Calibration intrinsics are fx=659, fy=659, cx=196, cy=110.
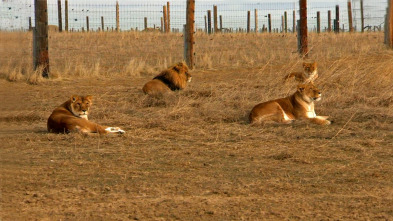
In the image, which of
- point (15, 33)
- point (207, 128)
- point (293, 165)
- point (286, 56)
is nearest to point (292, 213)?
point (293, 165)

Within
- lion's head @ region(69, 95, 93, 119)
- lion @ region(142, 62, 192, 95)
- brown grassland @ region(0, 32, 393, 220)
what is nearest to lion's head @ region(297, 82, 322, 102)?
brown grassland @ region(0, 32, 393, 220)

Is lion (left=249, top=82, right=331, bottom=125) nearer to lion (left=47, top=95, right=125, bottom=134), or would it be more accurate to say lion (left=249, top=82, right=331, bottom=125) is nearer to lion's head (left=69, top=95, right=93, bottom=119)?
lion (left=47, top=95, right=125, bottom=134)

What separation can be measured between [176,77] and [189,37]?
426 cm

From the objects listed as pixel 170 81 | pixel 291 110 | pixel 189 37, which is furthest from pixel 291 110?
pixel 189 37

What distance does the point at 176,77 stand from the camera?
12.7m

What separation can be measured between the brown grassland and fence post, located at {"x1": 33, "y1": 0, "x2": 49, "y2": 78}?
675 mm

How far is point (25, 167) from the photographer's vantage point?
6.72 m

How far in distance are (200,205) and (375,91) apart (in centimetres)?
703

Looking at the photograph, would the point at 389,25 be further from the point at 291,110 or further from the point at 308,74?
the point at 291,110

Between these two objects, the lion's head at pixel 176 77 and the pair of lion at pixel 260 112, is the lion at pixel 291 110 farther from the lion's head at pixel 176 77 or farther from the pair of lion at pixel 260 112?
the lion's head at pixel 176 77

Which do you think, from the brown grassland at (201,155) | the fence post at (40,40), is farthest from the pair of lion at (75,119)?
the fence post at (40,40)

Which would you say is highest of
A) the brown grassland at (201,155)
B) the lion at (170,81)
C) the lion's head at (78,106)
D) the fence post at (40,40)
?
the fence post at (40,40)

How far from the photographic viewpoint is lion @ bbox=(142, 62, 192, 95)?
12219 millimetres

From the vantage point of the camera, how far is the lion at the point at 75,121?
334 inches
